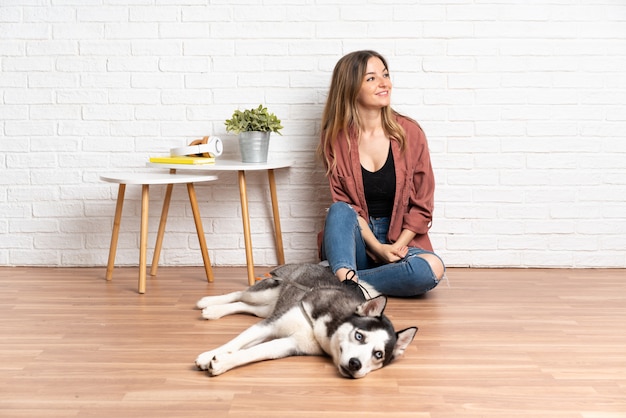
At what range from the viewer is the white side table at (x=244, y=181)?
127 inches

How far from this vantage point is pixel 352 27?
358 centimetres

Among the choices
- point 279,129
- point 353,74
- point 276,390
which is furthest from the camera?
point 279,129

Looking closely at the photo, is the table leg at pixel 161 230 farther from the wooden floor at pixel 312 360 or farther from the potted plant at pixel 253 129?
the potted plant at pixel 253 129

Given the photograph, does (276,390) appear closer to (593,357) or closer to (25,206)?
(593,357)

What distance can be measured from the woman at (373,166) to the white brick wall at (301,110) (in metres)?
0.34

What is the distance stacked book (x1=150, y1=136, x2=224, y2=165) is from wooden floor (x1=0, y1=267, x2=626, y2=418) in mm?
557

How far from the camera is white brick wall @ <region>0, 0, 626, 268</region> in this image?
358 cm

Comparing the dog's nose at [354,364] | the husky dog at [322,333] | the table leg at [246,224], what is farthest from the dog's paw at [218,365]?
the table leg at [246,224]

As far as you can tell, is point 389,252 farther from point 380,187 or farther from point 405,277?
point 380,187

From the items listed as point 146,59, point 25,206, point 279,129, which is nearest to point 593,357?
point 279,129

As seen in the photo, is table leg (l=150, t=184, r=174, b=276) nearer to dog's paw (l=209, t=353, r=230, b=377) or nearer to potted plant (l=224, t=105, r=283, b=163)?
potted plant (l=224, t=105, r=283, b=163)

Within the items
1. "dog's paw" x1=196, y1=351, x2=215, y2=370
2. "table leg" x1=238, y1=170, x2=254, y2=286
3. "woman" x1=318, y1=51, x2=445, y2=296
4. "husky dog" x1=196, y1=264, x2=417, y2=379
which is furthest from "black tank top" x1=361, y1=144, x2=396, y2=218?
"dog's paw" x1=196, y1=351, x2=215, y2=370

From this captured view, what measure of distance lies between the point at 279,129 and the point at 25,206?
1357 mm

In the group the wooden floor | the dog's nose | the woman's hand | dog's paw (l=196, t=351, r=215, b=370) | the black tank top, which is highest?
the black tank top
